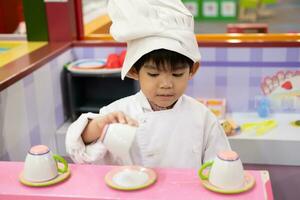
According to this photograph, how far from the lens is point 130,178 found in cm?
94

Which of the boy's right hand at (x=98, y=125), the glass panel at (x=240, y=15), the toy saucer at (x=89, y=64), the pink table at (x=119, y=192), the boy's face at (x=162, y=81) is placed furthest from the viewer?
the glass panel at (x=240, y=15)

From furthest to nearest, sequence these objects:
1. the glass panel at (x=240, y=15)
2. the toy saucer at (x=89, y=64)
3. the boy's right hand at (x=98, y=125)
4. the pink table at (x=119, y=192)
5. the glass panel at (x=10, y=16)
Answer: the glass panel at (x=240, y=15)
the glass panel at (x=10, y=16)
the toy saucer at (x=89, y=64)
the boy's right hand at (x=98, y=125)
the pink table at (x=119, y=192)

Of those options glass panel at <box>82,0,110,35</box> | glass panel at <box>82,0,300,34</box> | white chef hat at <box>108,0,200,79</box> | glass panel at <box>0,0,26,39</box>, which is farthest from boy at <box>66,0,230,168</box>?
glass panel at <box>82,0,300,34</box>

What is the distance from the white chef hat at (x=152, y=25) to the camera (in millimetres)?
1021

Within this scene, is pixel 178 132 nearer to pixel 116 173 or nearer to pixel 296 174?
pixel 116 173

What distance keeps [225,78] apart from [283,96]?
0.92 ft

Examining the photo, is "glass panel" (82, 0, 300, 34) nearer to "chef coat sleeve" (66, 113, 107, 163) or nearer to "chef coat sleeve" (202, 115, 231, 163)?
"chef coat sleeve" (202, 115, 231, 163)

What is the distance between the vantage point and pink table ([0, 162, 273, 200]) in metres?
0.86

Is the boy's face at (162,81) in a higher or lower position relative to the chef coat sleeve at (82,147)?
higher

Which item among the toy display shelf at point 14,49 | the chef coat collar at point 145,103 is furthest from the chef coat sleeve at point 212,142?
the toy display shelf at point 14,49

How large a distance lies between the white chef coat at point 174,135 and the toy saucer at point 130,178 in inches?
6.9

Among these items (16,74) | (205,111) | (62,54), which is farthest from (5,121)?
(205,111)

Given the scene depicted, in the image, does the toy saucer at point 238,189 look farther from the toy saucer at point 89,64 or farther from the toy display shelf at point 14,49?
the toy saucer at point 89,64

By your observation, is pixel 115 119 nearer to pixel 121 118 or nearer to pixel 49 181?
pixel 121 118
